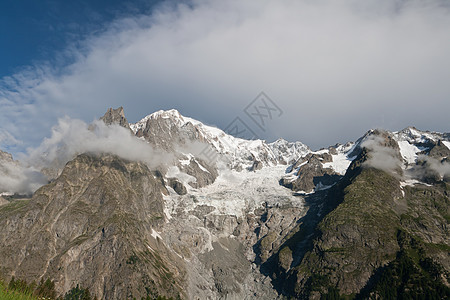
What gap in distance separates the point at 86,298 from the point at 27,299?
476 ft

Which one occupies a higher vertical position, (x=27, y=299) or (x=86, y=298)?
(x=27, y=299)

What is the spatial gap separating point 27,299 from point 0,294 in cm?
131

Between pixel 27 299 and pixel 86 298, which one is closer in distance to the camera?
pixel 27 299

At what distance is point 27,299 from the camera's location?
1620 centimetres

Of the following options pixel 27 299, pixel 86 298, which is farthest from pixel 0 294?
pixel 86 298

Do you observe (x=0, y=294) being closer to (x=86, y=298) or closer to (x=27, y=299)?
(x=27, y=299)

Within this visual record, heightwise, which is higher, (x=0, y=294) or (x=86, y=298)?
(x=0, y=294)

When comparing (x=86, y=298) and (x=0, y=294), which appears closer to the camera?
(x=0, y=294)

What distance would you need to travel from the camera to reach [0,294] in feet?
50.1

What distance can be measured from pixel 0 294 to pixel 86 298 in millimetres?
145791

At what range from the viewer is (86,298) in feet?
465
